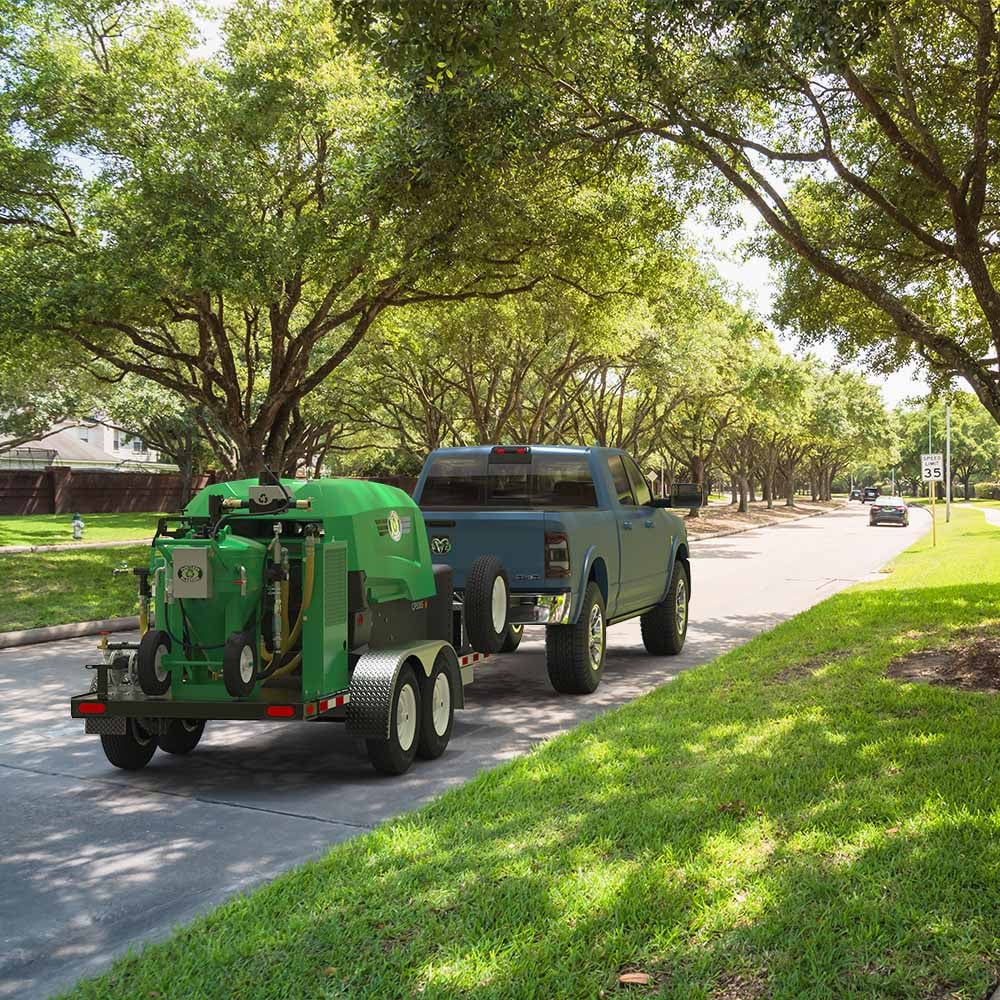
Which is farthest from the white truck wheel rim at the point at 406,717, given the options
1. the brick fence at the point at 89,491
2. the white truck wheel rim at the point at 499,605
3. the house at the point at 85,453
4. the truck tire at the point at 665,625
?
the house at the point at 85,453

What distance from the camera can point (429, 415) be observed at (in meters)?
36.8

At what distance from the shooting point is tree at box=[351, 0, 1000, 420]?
26.1 feet

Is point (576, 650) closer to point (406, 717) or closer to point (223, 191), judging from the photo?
point (406, 717)

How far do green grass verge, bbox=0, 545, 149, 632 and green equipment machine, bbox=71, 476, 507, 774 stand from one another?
24.9 ft

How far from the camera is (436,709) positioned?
718cm

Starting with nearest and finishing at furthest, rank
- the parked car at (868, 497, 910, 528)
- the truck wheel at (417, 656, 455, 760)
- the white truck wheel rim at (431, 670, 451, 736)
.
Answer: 1. the truck wheel at (417, 656, 455, 760)
2. the white truck wheel rim at (431, 670, 451, 736)
3. the parked car at (868, 497, 910, 528)

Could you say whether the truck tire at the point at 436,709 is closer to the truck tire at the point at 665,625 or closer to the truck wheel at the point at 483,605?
the truck wheel at the point at 483,605

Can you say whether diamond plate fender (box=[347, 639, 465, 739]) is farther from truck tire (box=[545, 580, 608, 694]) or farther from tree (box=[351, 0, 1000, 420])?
tree (box=[351, 0, 1000, 420])

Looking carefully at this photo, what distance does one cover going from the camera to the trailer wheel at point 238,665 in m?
6.05

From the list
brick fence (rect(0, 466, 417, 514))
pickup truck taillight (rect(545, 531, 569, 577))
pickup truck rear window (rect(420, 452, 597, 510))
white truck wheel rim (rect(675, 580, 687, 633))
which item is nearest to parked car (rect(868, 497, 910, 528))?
brick fence (rect(0, 466, 417, 514))

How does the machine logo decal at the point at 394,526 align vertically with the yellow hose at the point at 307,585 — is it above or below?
above

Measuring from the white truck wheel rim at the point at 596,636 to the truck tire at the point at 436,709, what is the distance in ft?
7.67

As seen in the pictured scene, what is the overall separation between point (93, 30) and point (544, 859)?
58.7 feet

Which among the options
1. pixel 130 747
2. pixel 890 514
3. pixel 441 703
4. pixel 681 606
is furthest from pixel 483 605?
pixel 890 514
